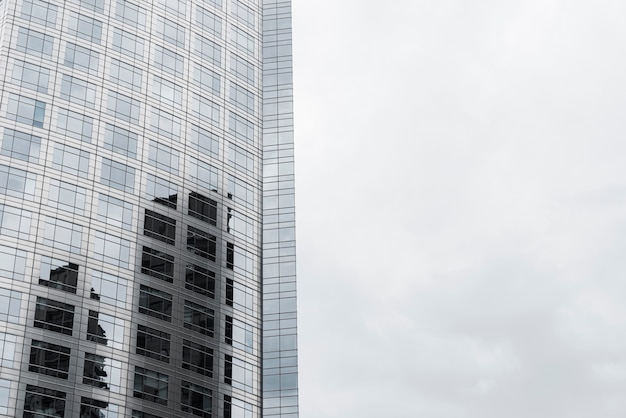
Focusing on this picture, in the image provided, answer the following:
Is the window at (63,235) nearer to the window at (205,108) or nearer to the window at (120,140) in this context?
the window at (120,140)

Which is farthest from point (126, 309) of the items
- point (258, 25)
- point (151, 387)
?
point (258, 25)

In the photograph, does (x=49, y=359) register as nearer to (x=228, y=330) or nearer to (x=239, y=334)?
(x=228, y=330)

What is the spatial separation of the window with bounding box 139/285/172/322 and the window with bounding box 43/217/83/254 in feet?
27.7

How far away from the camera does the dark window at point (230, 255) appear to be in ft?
385

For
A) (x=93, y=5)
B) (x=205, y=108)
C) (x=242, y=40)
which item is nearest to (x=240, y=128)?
(x=205, y=108)

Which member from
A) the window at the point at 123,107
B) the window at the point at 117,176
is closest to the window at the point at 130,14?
the window at the point at 123,107

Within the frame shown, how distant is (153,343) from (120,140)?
23.4 metres

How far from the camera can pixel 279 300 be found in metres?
123

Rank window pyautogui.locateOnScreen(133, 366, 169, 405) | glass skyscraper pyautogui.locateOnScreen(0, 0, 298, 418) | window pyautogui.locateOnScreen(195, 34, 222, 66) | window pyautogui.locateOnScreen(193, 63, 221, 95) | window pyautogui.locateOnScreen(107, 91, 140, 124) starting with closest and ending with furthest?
glass skyscraper pyautogui.locateOnScreen(0, 0, 298, 418), window pyautogui.locateOnScreen(133, 366, 169, 405), window pyautogui.locateOnScreen(107, 91, 140, 124), window pyautogui.locateOnScreen(193, 63, 221, 95), window pyautogui.locateOnScreen(195, 34, 222, 66)

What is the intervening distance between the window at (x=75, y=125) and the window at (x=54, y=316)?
19.9 metres

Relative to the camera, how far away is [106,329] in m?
101

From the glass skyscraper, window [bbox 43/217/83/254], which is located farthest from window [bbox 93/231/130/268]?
window [bbox 43/217/83/254]

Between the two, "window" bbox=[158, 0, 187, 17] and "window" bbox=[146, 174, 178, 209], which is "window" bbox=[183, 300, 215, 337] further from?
"window" bbox=[158, 0, 187, 17]

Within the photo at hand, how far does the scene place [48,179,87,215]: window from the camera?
10288cm
